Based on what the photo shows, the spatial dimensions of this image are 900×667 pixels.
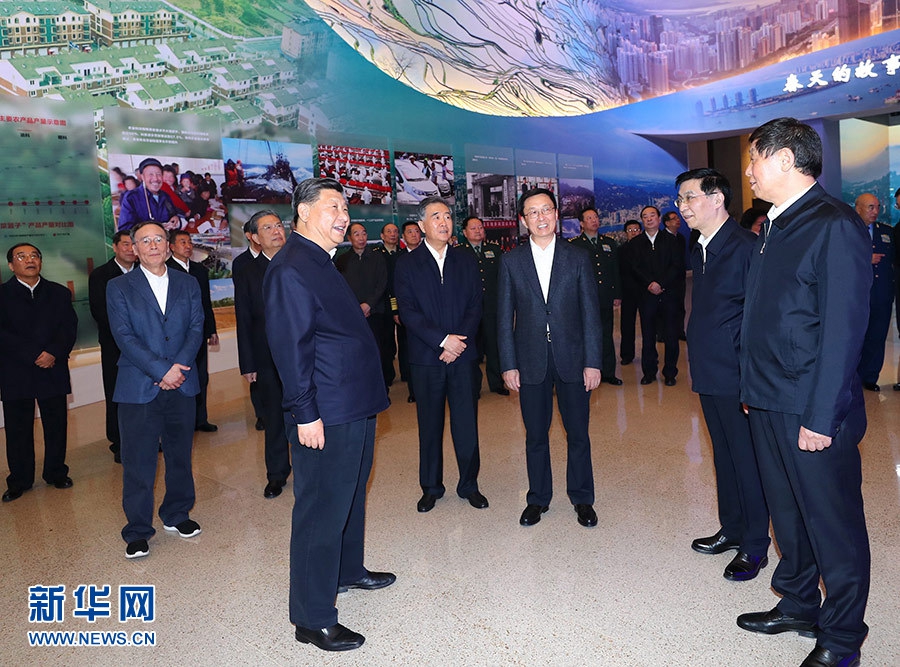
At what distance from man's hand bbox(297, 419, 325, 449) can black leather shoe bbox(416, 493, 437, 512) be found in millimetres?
1413

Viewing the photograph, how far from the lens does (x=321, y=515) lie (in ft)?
7.09

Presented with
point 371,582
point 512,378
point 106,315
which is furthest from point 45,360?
point 512,378

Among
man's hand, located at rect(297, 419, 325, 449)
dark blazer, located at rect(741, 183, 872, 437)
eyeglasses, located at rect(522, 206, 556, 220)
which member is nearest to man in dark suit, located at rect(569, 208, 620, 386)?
eyeglasses, located at rect(522, 206, 556, 220)

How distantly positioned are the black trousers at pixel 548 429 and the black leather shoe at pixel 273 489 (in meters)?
1.44

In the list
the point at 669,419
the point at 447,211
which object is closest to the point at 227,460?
the point at 447,211

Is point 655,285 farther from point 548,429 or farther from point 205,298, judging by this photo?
point 205,298

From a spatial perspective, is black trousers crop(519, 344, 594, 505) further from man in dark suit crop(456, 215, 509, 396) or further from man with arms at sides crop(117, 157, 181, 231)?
man with arms at sides crop(117, 157, 181, 231)

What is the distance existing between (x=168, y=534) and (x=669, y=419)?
3.39m

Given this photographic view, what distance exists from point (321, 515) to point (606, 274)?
484 centimetres

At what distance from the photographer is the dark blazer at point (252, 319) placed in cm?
367

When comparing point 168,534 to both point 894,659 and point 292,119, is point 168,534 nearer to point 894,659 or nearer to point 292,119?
point 894,659

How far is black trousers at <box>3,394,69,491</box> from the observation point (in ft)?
12.5

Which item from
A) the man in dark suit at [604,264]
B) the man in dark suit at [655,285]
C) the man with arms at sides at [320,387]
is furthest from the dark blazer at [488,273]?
the man with arms at sides at [320,387]

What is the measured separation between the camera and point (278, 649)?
7.24ft
